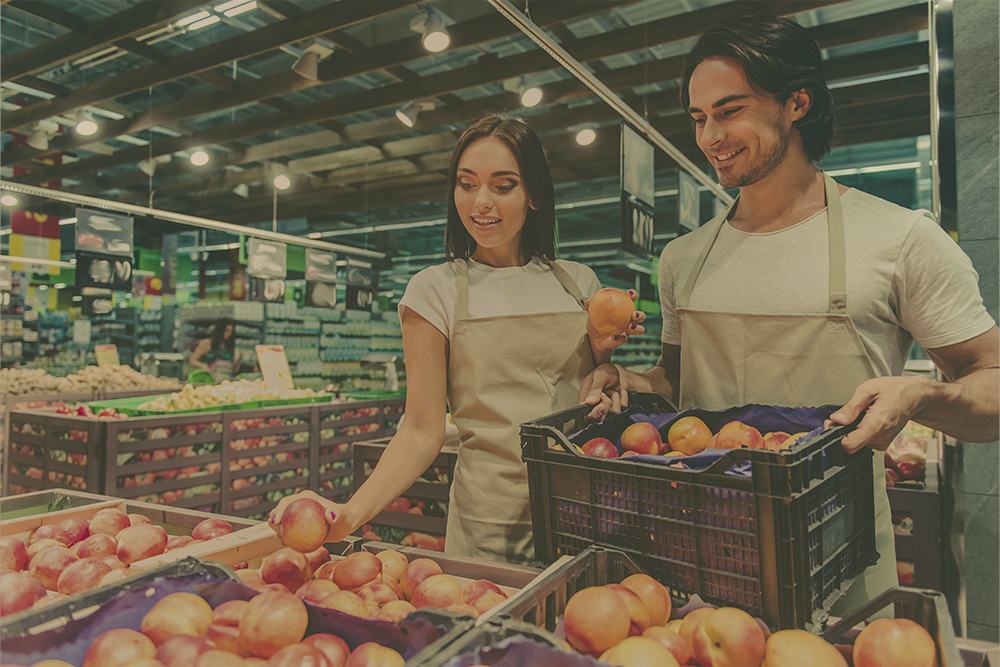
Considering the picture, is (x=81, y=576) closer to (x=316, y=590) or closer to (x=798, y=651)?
(x=316, y=590)

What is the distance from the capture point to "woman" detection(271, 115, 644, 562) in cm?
184

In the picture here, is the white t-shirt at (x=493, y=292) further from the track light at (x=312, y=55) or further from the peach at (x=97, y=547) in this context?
the track light at (x=312, y=55)

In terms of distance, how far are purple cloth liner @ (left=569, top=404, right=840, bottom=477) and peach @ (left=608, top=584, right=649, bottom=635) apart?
0.76 ft

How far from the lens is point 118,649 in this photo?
3.32 feet

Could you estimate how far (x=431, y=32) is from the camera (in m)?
5.08

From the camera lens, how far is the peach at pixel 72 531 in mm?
1761

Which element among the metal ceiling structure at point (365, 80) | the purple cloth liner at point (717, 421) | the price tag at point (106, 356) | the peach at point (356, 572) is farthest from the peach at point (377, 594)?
the price tag at point (106, 356)

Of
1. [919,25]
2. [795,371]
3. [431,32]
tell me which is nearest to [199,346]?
[431,32]

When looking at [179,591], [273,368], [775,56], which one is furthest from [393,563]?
[273,368]

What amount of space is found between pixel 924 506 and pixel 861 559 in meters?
1.95

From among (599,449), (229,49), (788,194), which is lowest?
(599,449)

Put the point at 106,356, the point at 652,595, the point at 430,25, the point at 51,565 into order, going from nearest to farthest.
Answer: the point at 652,595 < the point at 51,565 < the point at 430,25 < the point at 106,356

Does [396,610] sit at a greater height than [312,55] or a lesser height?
lesser

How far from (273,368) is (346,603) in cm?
667
